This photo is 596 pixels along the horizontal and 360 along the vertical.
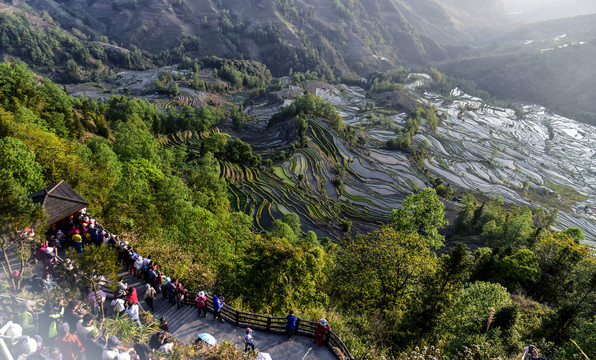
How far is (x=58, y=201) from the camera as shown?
56.1 ft

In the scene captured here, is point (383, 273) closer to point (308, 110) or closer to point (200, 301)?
point (200, 301)

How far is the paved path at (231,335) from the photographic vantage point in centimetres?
1269

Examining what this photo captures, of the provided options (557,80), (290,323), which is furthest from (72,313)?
(557,80)

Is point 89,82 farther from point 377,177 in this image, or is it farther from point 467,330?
point 467,330

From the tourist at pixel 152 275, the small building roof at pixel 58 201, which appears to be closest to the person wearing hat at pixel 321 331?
the tourist at pixel 152 275

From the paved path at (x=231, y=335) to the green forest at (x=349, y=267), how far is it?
1950mm

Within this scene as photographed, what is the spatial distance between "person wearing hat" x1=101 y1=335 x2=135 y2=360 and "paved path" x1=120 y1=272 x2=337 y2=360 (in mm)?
3969

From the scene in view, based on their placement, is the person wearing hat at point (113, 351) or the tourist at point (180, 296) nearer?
the person wearing hat at point (113, 351)

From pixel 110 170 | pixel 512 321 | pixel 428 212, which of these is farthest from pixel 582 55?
pixel 110 170

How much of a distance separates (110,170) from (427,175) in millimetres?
81077

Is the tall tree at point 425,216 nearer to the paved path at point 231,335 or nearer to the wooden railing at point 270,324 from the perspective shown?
the wooden railing at point 270,324

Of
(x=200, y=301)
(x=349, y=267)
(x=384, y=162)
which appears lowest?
(x=384, y=162)

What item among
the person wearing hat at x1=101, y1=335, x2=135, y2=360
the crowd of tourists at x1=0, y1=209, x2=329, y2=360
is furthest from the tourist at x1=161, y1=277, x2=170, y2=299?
the person wearing hat at x1=101, y1=335, x2=135, y2=360

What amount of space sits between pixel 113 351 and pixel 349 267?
1867 centimetres
